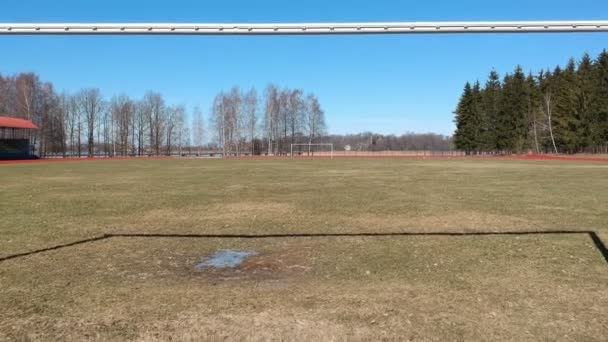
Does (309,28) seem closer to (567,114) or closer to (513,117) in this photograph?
(567,114)

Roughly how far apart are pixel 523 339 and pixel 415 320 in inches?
37.9

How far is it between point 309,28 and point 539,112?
89.2 meters

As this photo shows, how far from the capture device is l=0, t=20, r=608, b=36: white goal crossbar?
5.73 m

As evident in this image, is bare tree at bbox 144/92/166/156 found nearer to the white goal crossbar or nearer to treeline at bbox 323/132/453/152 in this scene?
treeline at bbox 323/132/453/152

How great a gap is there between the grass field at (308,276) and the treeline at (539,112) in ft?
235

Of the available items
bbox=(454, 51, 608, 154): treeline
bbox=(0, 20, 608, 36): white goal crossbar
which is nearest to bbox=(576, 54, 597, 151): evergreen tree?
bbox=(454, 51, 608, 154): treeline

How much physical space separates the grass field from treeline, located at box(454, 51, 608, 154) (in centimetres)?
7156

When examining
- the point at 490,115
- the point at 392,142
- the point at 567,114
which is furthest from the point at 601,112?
the point at 392,142

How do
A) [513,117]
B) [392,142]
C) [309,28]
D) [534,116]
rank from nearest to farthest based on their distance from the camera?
[309,28] → [534,116] → [513,117] → [392,142]

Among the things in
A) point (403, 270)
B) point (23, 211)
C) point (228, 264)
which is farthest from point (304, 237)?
point (23, 211)

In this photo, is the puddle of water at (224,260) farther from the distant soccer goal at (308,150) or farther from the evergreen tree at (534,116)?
the distant soccer goal at (308,150)

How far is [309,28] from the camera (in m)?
5.83

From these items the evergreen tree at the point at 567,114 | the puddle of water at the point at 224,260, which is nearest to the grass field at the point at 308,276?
the puddle of water at the point at 224,260

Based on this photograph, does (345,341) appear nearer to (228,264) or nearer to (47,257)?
(228,264)
